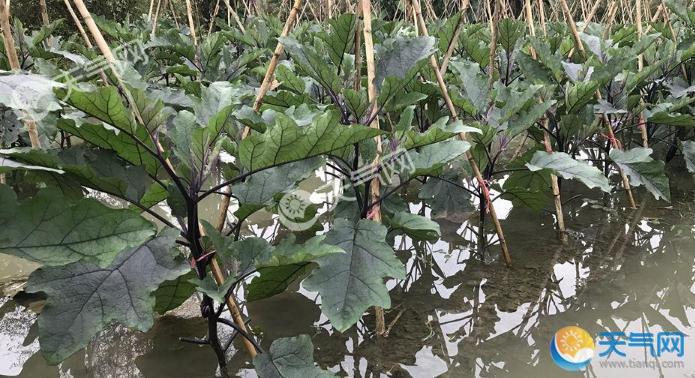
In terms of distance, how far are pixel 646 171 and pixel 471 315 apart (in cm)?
97

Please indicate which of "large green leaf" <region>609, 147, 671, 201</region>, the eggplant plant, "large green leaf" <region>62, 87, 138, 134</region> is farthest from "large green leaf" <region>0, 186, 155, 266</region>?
"large green leaf" <region>609, 147, 671, 201</region>

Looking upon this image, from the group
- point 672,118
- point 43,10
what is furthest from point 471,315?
point 43,10

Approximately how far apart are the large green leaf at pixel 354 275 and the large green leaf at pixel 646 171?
3.97 feet

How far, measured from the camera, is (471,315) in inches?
62.0

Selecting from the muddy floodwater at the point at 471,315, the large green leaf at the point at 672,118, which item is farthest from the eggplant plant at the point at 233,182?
the large green leaf at the point at 672,118

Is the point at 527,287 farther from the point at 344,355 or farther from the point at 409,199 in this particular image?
the point at 409,199

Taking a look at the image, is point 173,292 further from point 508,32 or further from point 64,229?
point 508,32

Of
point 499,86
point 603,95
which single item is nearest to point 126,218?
point 499,86

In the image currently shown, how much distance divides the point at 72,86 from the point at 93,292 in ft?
1.23

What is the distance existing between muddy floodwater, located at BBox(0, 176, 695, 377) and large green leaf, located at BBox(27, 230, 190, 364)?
280 mm

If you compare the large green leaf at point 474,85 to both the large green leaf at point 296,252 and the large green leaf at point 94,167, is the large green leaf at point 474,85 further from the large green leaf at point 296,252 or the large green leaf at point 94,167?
the large green leaf at point 94,167

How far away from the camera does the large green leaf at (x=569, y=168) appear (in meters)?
1.60

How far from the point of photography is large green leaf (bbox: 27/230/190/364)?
0.95m

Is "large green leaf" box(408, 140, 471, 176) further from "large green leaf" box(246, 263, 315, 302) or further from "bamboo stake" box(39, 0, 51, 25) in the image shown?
"bamboo stake" box(39, 0, 51, 25)
